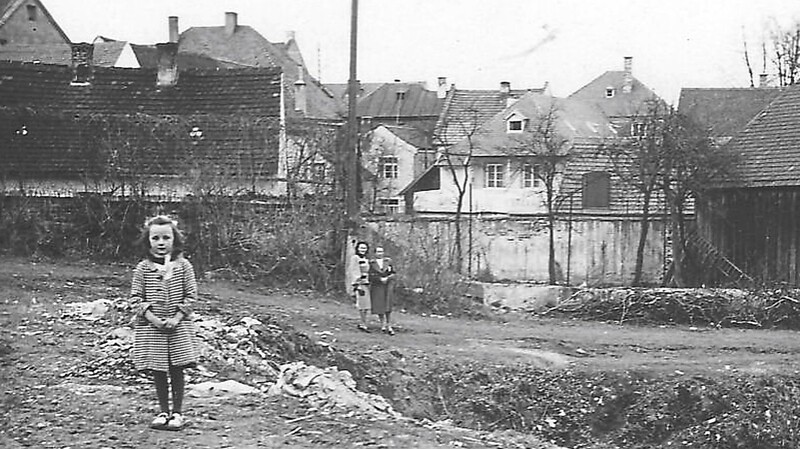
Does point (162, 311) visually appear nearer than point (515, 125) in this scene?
Yes

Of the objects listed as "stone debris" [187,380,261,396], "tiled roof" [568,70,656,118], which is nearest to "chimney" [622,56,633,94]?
"tiled roof" [568,70,656,118]

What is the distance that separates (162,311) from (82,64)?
22380 millimetres

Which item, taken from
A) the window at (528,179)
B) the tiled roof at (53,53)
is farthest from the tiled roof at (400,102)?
the window at (528,179)

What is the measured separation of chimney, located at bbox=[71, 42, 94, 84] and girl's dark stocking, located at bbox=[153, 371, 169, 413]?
2199 cm

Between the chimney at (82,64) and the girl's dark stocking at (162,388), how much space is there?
22.0 metres

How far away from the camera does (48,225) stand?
70.3ft

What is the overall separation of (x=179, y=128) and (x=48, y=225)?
3.85 m

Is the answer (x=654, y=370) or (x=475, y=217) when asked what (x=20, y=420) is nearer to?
(x=654, y=370)

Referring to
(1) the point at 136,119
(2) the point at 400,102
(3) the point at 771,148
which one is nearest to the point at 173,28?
(2) the point at 400,102

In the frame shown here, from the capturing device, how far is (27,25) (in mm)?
48750

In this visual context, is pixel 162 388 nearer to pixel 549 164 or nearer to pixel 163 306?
pixel 163 306

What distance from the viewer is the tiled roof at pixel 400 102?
81.4 m

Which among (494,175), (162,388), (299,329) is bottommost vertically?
(299,329)

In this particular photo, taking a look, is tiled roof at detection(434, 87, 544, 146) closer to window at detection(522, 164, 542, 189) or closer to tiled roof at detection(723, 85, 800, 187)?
window at detection(522, 164, 542, 189)
